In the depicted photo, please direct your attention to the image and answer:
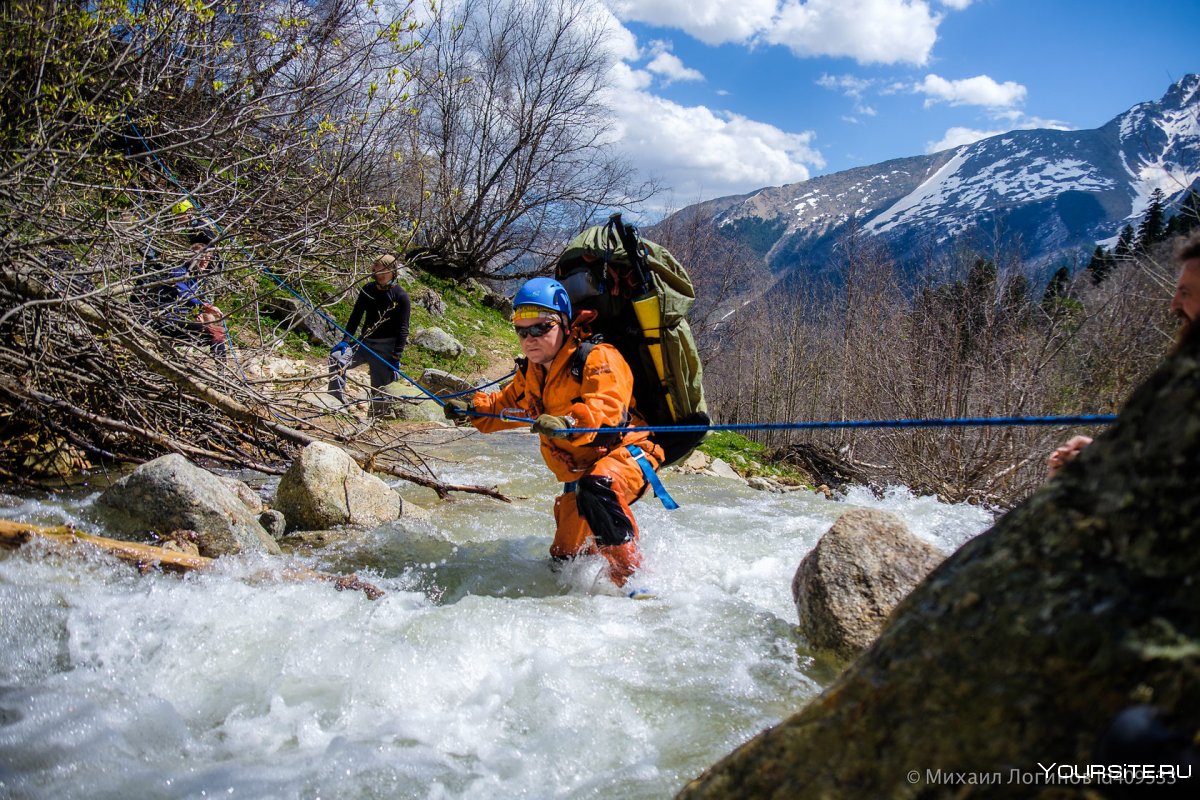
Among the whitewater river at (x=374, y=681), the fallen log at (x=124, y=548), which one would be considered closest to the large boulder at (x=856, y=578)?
the whitewater river at (x=374, y=681)

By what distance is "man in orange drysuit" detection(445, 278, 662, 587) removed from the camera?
426cm

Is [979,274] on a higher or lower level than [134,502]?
higher

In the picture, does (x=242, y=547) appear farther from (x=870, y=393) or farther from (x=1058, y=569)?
(x=870, y=393)

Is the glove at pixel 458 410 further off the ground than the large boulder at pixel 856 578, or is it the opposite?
the glove at pixel 458 410

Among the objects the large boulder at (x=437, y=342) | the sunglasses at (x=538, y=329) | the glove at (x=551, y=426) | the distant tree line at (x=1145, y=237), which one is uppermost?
the distant tree line at (x=1145, y=237)

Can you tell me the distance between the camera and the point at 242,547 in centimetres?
439

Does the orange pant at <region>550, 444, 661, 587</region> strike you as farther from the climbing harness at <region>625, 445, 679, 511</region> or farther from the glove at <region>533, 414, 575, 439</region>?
the glove at <region>533, 414, 575, 439</region>

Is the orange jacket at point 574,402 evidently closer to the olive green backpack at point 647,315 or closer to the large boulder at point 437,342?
the olive green backpack at point 647,315

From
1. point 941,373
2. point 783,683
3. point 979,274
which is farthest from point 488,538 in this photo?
point 979,274

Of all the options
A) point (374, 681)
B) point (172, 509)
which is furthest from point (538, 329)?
point (172, 509)

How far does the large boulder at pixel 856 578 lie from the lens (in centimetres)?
366

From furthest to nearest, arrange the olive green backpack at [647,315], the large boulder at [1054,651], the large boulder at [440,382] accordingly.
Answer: the large boulder at [440,382]
the olive green backpack at [647,315]
the large boulder at [1054,651]

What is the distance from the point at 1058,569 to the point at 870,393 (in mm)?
13432

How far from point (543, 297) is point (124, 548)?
272 centimetres
